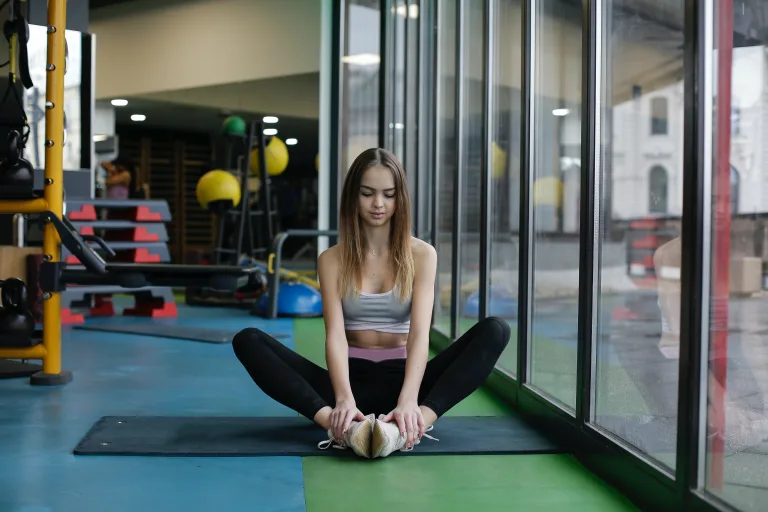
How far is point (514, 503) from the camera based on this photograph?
2172mm

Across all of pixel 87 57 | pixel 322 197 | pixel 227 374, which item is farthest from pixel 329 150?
pixel 227 374

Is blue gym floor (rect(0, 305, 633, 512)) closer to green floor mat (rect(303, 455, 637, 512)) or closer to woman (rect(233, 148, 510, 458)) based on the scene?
green floor mat (rect(303, 455, 637, 512))

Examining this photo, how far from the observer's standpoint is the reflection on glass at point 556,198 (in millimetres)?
3324

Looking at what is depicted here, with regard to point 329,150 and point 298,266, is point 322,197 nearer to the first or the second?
point 329,150

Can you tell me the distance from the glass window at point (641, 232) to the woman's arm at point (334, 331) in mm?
742

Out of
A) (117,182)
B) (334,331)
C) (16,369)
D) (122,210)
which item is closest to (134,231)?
(122,210)

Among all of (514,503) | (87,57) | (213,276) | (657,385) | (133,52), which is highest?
(133,52)

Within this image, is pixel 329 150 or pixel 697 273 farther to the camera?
pixel 329 150

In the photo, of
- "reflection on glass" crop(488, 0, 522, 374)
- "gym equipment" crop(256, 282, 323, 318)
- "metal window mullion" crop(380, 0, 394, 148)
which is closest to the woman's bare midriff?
"reflection on glass" crop(488, 0, 522, 374)

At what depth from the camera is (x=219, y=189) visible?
8008 millimetres

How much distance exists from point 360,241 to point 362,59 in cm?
560

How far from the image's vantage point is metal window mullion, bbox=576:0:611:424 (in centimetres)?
262

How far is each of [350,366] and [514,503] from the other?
2.63 ft

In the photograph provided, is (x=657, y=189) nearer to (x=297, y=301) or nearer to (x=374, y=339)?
(x=374, y=339)
